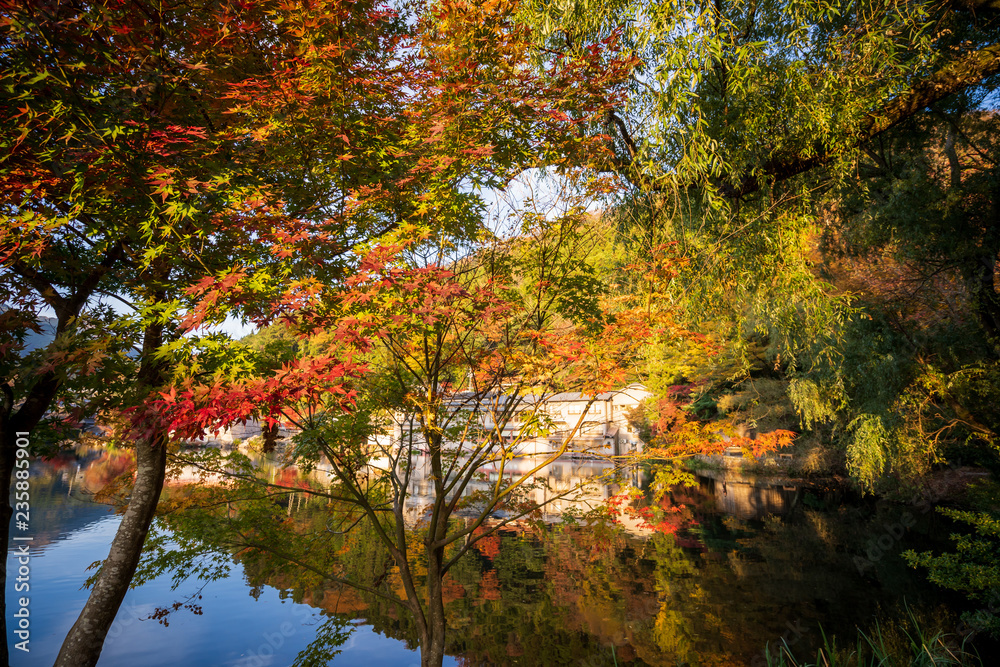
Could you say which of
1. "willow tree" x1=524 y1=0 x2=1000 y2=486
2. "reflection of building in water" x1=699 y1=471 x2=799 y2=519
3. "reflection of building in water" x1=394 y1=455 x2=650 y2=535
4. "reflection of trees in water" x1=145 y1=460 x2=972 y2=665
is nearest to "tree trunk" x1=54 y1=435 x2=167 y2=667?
"reflection of trees in water" x1=145 y1=460 x2=972 y2=665

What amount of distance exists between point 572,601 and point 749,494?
13.2 meters

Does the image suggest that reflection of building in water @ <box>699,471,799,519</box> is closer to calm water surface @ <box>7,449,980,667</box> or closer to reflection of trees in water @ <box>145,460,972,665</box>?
calm water surface @ <box>7,449,980,667</box>

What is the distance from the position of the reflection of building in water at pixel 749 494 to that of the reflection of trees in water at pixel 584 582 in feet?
9.07

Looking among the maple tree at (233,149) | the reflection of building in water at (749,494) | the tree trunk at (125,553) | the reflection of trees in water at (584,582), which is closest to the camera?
the maple tree at (233,149)

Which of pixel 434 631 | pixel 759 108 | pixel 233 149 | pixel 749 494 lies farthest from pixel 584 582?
pixel 749 494

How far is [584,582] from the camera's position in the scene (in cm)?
950

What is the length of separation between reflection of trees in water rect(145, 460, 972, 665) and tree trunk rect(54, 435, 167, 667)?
0.46 m

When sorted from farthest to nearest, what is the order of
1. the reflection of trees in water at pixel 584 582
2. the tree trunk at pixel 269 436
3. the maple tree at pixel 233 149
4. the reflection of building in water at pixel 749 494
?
the reflection of building in water at pixel 749 494
the reflection of trees in water at pixel 584 582
the tree trunk at pixel 269 436
the maple tree at pixel 233 149

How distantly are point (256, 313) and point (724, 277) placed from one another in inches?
192

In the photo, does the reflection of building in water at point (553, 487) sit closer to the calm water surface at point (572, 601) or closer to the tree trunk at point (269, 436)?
the calm water surface at point (572, 601)

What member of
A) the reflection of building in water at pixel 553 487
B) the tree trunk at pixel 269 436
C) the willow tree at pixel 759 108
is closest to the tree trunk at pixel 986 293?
the willow tree at pixel 759 108

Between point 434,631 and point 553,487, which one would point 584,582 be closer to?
point 434,631

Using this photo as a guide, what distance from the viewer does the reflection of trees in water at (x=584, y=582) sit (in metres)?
5.30

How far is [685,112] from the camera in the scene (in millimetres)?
4754
